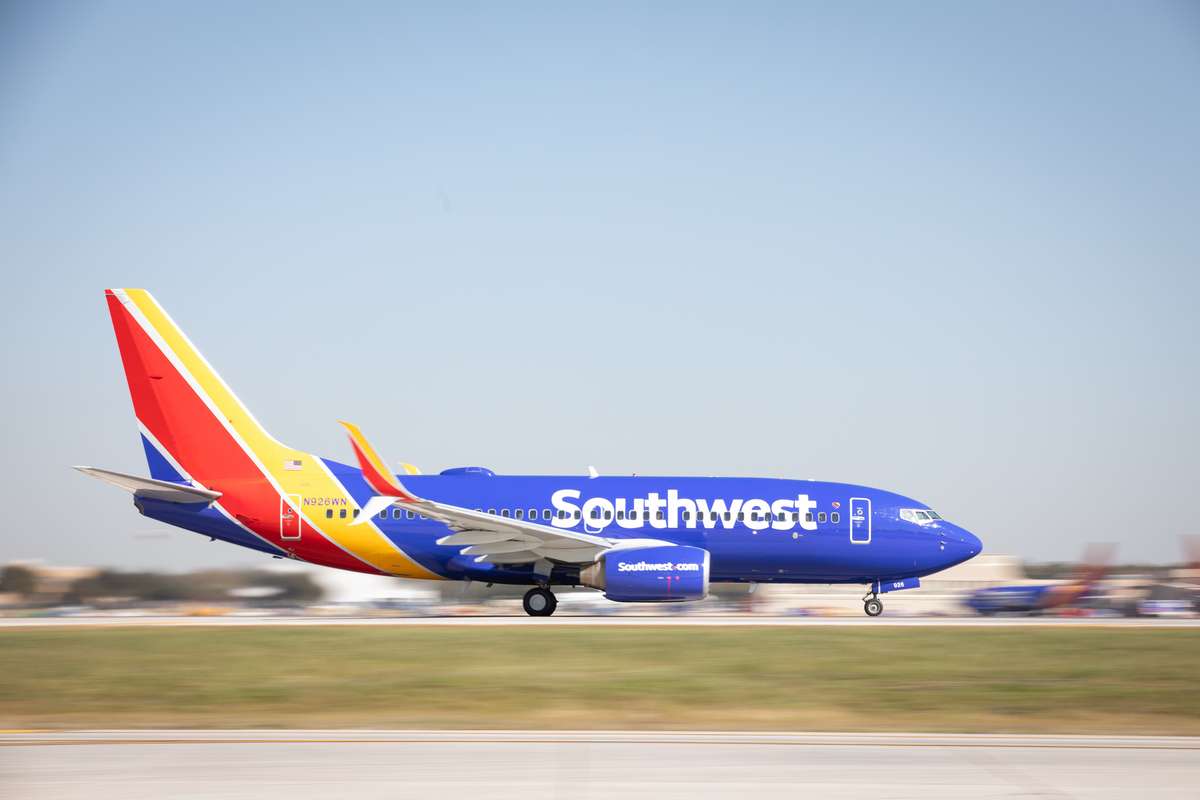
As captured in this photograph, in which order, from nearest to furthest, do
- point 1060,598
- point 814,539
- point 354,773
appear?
point 354,773, point 814,539, point 1060,598

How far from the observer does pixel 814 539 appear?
2948 cm

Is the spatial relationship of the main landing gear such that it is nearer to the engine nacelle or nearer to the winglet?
the engine nacelle

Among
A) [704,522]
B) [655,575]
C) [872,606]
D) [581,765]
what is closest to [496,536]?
[655,575]

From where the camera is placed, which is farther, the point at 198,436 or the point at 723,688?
the point at 198,436

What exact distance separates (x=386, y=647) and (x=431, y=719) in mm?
6752

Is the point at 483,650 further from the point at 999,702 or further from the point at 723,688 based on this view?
the point at 999,702

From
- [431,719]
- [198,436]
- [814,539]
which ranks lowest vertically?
[431,719]

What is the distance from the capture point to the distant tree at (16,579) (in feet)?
105

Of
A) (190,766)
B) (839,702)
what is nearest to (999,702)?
(839,702)

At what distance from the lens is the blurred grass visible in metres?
14.1

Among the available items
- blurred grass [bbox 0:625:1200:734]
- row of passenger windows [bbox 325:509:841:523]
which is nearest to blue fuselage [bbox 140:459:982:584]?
row of passenger windows [bbox 325:509:841:523]

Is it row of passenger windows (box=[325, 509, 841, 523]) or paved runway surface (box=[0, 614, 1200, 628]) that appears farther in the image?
row of passenger windows (box=[325, 509, 841, 523])

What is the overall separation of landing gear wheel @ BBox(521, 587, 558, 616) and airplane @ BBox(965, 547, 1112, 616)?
13489 millimetres

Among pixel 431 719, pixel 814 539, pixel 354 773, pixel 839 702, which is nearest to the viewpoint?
pixel 354 773
